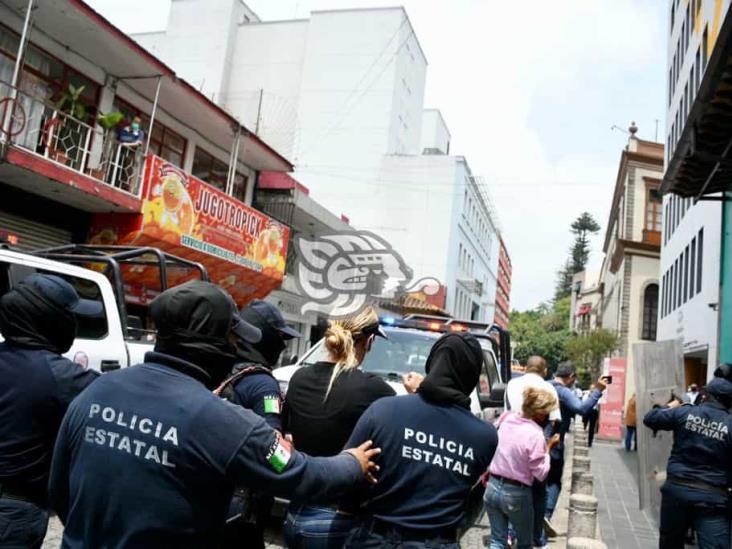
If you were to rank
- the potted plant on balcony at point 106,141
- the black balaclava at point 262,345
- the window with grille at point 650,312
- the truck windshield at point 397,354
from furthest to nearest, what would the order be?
the window with grille at point 650,312 → the potted plant on balcony at point 106,141 → the truck windshield at point 397,354 → the black balaclava at point 262,345

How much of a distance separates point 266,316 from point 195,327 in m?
1.71

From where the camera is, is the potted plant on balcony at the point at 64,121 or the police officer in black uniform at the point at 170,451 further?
the potted plant on balcony at the point at 64,121

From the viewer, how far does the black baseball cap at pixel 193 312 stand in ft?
6.41

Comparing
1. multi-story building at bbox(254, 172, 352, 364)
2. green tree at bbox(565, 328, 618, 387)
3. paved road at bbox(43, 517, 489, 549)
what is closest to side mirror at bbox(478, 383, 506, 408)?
paved road at bbox(43, 517, 489, 549)

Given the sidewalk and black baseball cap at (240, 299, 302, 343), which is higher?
black baseball cap at (240, 299, 302, 343)

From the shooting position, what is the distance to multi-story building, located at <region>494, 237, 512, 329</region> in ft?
215

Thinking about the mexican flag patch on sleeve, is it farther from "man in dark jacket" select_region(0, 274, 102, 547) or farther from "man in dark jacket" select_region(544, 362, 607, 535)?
"man in dark jacket" select_region(544, 362, 607, 535)

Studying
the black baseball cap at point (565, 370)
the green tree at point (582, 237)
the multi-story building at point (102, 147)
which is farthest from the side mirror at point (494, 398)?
the green tree at point (582, 237)

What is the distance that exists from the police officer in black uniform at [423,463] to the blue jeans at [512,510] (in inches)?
85.8

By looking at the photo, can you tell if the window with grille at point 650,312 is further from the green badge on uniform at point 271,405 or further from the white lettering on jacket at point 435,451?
the white lettering on jacket at point 435,451

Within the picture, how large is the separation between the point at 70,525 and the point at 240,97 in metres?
32.2

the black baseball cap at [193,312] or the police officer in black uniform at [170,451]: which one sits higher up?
the black baseball cap at [193,312]

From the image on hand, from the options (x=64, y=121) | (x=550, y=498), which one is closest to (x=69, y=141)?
(x=64, y=121)

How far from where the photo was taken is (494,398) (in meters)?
6.38
